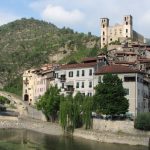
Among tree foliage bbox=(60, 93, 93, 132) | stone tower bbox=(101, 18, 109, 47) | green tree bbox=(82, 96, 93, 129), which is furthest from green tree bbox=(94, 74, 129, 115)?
stone tower bbox=(101, 18, 109, 47)

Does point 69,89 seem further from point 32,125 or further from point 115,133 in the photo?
point 115,133

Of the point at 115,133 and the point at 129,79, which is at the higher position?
the point at 129,79

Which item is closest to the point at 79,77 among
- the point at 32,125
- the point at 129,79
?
the point at 129,79

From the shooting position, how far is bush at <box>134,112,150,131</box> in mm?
76688

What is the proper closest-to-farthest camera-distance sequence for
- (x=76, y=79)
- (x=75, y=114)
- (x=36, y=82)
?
(x=75, y=114) < (x=76, y=79) < (x=36, y=82)

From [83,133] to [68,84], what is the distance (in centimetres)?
2157

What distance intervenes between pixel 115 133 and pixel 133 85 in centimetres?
1260

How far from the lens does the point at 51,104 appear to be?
9469cm

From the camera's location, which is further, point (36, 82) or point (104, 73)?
point (36, 82)

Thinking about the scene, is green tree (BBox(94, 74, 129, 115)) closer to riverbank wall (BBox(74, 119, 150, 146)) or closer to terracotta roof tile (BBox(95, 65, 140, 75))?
riverbank wall (BBox(74, 119, 150, 146))

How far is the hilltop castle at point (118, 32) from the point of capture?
156 m

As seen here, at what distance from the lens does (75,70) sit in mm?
98750

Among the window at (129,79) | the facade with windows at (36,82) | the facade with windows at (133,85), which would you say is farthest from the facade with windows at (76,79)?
the facade with windows at (36,82)

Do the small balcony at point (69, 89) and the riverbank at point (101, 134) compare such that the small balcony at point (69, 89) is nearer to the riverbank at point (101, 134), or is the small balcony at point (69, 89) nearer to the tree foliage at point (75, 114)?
the riverbank at point (101, 134)
